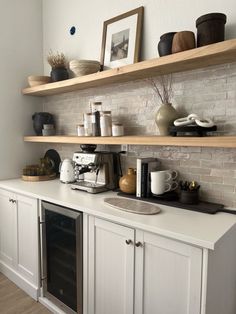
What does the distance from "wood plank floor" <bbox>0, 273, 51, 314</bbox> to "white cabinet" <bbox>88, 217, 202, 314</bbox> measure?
0.59m

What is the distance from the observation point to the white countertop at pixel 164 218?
120cm

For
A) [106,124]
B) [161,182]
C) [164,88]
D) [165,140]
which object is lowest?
[161,182]

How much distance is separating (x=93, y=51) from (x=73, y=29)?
0.39 meters

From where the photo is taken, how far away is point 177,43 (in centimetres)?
157

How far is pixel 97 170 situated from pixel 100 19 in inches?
53.2

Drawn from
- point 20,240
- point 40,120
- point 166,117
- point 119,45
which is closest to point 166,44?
point 166,117

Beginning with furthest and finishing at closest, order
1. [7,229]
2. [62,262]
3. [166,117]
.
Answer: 1. [7,229]
2. [62,262]
3. [166,117]

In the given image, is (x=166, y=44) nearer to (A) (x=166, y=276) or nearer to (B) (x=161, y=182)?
(B) (x=161, y=182)

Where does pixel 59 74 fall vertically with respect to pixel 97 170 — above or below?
above

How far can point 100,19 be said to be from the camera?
2281mm

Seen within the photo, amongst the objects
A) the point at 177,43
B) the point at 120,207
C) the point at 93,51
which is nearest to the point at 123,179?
the point at 120,207

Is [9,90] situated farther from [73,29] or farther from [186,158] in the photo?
[186,158]

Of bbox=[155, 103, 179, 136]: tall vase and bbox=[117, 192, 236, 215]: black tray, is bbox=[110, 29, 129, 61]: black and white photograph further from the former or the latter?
bbox=[117, 192, 236, 215]: black tray

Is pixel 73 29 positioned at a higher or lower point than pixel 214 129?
higher
